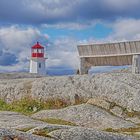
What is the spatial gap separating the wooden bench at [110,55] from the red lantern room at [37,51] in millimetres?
16521

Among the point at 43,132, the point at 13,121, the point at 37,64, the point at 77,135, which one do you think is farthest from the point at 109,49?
the point at 77,135

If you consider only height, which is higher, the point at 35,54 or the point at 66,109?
the point at 35,54

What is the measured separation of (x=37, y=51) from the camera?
51.9 meters

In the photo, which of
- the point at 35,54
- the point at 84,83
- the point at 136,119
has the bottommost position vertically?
the point at 136,119

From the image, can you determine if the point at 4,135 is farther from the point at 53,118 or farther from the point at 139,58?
the point at 139,58

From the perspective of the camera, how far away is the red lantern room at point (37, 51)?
51631mm

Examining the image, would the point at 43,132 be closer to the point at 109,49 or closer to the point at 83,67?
the point at 109,49

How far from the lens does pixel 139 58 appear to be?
32.7 m

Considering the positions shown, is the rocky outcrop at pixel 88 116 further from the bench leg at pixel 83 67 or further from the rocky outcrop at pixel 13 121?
the bench leg at pixel 83 67

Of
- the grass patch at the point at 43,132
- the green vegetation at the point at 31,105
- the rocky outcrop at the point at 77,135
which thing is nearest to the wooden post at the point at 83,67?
the green vegetation at the point at 31,105

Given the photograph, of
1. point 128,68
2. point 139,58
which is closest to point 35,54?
point 128,68

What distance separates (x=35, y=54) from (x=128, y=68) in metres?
18.0

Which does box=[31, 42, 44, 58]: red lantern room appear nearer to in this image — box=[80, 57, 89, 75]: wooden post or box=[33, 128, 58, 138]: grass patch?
box=[80, 57, 89, 75]: wooden post

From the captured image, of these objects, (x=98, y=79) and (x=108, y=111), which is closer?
(x=108, y=111)
